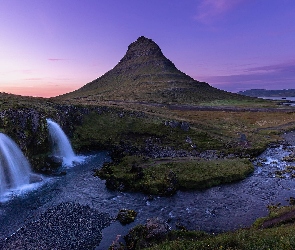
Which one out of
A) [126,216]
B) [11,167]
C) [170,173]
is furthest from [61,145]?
[126,216]

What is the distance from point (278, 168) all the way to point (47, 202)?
44.9 m

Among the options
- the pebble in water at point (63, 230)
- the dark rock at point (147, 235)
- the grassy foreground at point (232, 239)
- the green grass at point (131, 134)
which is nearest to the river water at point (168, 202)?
the pebble in water at point (63, 230)

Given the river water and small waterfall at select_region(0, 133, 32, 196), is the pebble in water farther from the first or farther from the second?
small waterfall at select_region(0, 133, 32, 196)

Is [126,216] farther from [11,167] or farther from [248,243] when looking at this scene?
[11,167]

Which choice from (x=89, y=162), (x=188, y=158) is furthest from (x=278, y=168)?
(x=89, y=162)

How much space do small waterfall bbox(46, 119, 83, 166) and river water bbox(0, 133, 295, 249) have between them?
8.15 m

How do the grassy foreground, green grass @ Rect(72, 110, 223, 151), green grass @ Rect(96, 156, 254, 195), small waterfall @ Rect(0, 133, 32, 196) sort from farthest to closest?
green grass @ Rect(72, 110, 223, 151) < green grass @ Rect(96, 156, 254, 195) < small waterfall @ Rect(0, 133, 32, 196) < the grassy foreground

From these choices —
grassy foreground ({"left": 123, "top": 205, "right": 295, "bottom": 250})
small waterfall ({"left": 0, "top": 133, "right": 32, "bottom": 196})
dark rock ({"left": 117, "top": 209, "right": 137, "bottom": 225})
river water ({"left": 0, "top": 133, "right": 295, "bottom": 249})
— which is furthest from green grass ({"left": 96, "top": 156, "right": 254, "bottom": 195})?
grassy foreground ({"left": 123, "top": 205, "right": 295, "bottom": 250})

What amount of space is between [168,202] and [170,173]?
7.05 m

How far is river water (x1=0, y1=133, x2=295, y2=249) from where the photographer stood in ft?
107

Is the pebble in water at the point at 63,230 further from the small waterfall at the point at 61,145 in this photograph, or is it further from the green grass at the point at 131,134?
the green grass at the point at 131,134

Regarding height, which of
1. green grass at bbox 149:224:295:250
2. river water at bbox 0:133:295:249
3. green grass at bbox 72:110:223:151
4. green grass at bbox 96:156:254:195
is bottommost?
river water at bbox 0:133:295:249

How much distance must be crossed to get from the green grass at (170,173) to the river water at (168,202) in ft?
5.11

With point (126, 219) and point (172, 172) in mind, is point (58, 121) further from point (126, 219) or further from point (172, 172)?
point (126, 219)
